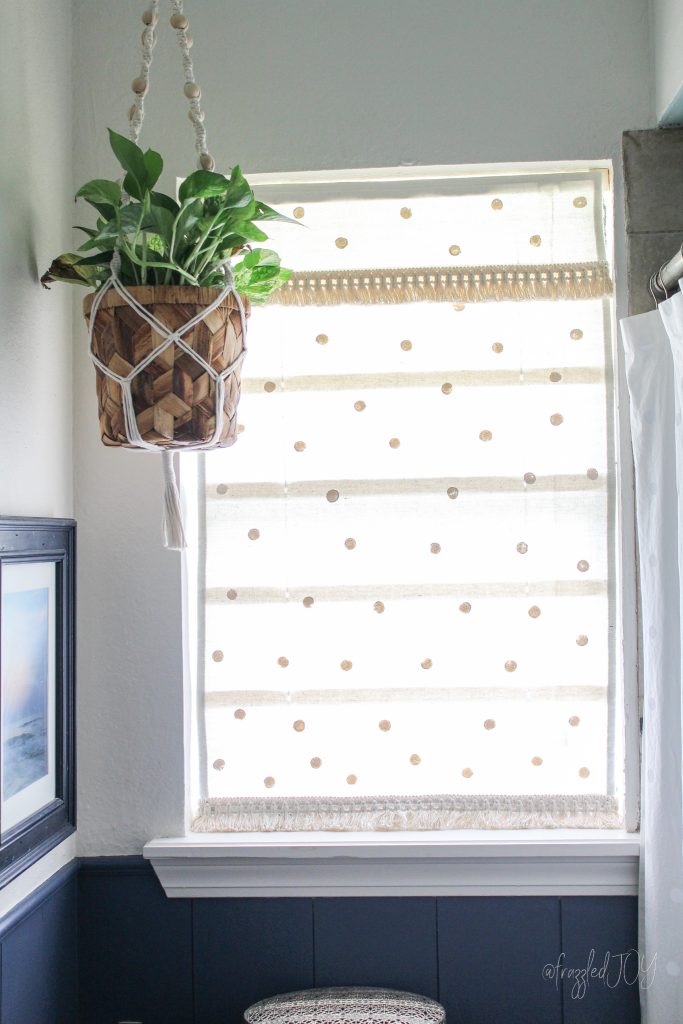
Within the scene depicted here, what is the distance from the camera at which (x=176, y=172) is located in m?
1.45

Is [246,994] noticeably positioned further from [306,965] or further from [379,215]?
[379,215]

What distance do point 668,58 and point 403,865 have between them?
4.36ft

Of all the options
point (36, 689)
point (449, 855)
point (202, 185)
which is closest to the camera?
point (202, 185)

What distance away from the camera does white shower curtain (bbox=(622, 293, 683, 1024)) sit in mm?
1299

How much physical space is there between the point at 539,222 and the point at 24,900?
1317 millimetres

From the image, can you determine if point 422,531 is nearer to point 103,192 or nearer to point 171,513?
point 171,513

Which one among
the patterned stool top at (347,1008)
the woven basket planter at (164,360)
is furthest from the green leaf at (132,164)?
the patterned stool top at (347,1008)

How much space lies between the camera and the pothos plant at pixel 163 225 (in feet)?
3.57

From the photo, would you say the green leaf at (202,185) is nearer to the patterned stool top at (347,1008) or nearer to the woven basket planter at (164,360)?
the woven basket planter at (164,360)

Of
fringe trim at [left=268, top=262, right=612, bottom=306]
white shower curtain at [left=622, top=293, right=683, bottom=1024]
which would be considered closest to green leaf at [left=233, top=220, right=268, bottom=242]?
fringe trim at [left=268, top=262, right=612, bottom=306]

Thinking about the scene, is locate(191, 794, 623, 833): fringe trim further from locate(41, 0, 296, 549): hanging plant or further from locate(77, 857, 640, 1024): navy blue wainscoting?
locate(41, 0, 296, 549): hanging plant

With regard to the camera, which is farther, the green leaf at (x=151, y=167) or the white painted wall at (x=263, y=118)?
the white painted wall at (x=263, y=118)

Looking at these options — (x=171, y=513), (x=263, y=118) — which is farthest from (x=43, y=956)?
(x=263, y=118)

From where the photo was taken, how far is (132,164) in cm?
110
